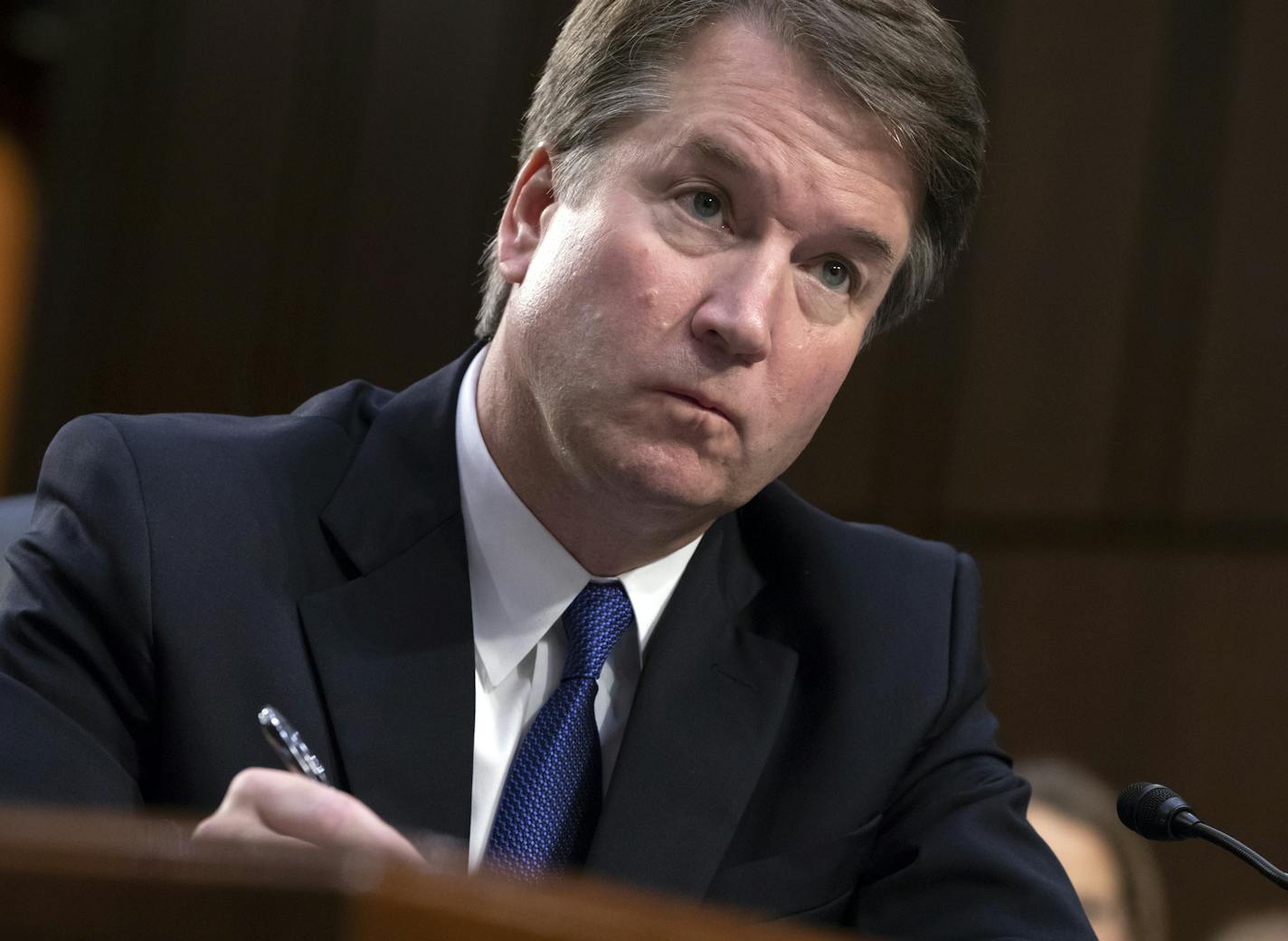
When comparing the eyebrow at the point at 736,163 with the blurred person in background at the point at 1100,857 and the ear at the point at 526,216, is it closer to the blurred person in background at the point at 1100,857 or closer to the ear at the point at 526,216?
the ear at the point at 526,216

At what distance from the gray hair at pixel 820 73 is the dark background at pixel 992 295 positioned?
1.78 m

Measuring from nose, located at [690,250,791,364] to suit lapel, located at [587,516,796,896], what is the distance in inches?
12.7

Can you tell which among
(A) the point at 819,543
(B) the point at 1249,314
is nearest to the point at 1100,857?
(B) the point at 1249,314

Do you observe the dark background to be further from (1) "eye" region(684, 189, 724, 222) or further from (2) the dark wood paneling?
(1) "eye" region(684, 189, 724, 222)

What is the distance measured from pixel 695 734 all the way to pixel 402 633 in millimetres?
324

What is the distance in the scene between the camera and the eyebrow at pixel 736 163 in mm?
1545

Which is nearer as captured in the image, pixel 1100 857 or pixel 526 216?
pixel 526 216

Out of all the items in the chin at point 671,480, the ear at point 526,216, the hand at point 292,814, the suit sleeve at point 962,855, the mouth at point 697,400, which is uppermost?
the ear at point 526,216

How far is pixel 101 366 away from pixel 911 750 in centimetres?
338

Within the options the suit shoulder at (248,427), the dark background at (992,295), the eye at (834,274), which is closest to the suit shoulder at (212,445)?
the suit shoulder at (248,427)

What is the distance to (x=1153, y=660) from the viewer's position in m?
3.33

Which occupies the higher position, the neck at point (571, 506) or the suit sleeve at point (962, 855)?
the neck at point (571, 506)

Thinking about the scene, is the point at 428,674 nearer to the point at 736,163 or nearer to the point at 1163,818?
the point at 736,163

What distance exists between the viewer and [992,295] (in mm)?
3650
